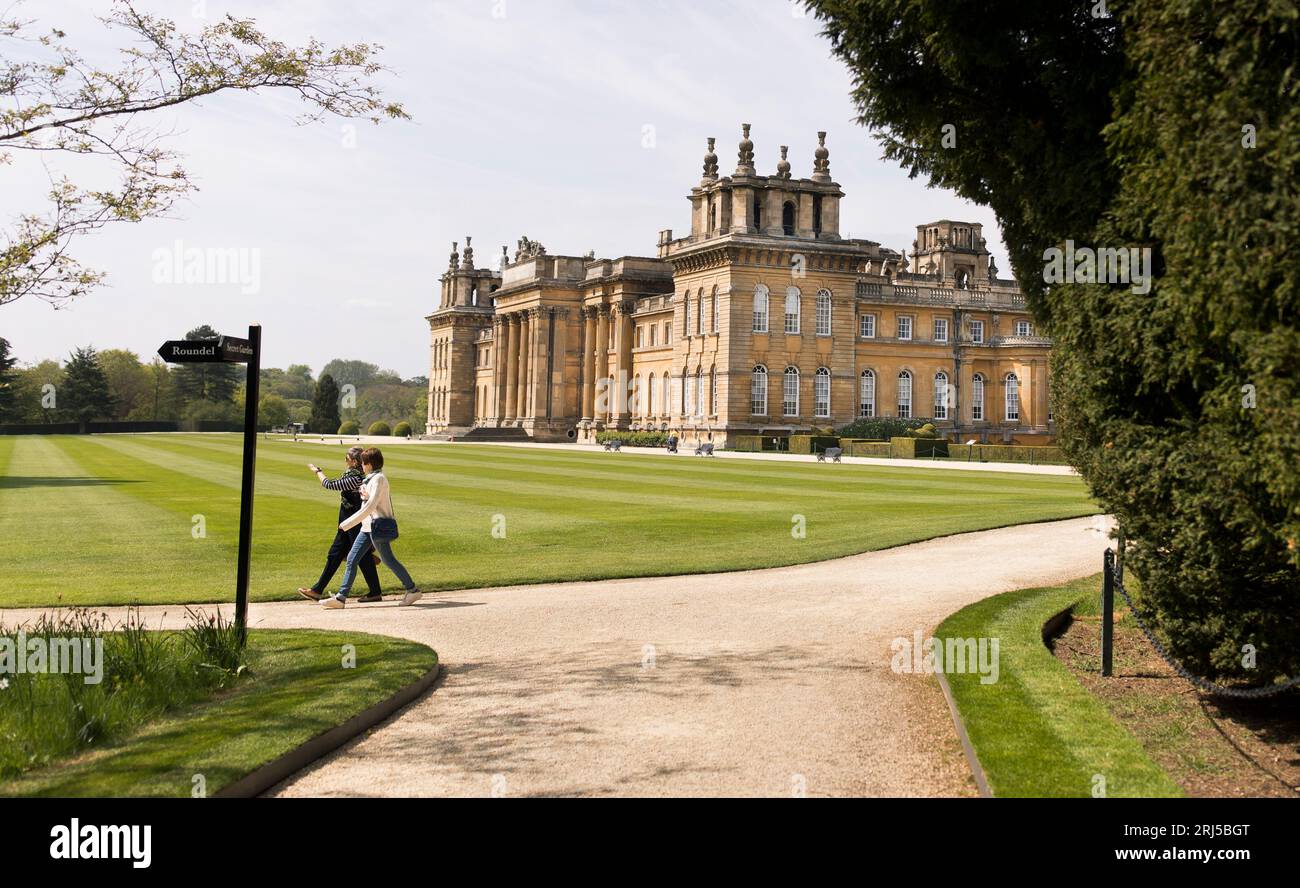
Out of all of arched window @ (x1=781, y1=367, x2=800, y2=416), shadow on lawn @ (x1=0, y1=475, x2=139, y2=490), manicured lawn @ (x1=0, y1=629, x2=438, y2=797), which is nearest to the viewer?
manicured lawn @ (x1=0, y1=629, x2=438, y2=797)

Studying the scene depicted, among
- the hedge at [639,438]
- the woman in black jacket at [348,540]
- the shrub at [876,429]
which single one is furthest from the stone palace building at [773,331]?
the woman in black jacket at [348,540]

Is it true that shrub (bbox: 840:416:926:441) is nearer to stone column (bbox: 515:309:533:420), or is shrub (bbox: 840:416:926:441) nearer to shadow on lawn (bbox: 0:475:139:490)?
stone column (bbox: 515:309:533:420)

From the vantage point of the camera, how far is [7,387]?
92.9 metres

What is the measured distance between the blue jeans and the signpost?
3.18 metres

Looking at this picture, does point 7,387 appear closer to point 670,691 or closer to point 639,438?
point 639,438

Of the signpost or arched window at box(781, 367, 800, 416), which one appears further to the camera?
arched window at box(781, 367, 800, 416)

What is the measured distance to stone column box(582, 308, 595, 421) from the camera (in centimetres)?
9469

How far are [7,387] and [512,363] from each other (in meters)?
45.7

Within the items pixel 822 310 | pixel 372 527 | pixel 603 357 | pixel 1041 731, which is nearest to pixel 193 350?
pixel 372 527

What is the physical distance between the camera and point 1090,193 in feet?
26.9

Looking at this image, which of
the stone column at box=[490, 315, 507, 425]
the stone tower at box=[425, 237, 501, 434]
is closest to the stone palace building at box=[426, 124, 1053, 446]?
the stone column at box=[490, 315, 507, 425]

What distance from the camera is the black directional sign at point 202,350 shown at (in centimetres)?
875

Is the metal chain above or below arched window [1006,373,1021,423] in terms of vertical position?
below
